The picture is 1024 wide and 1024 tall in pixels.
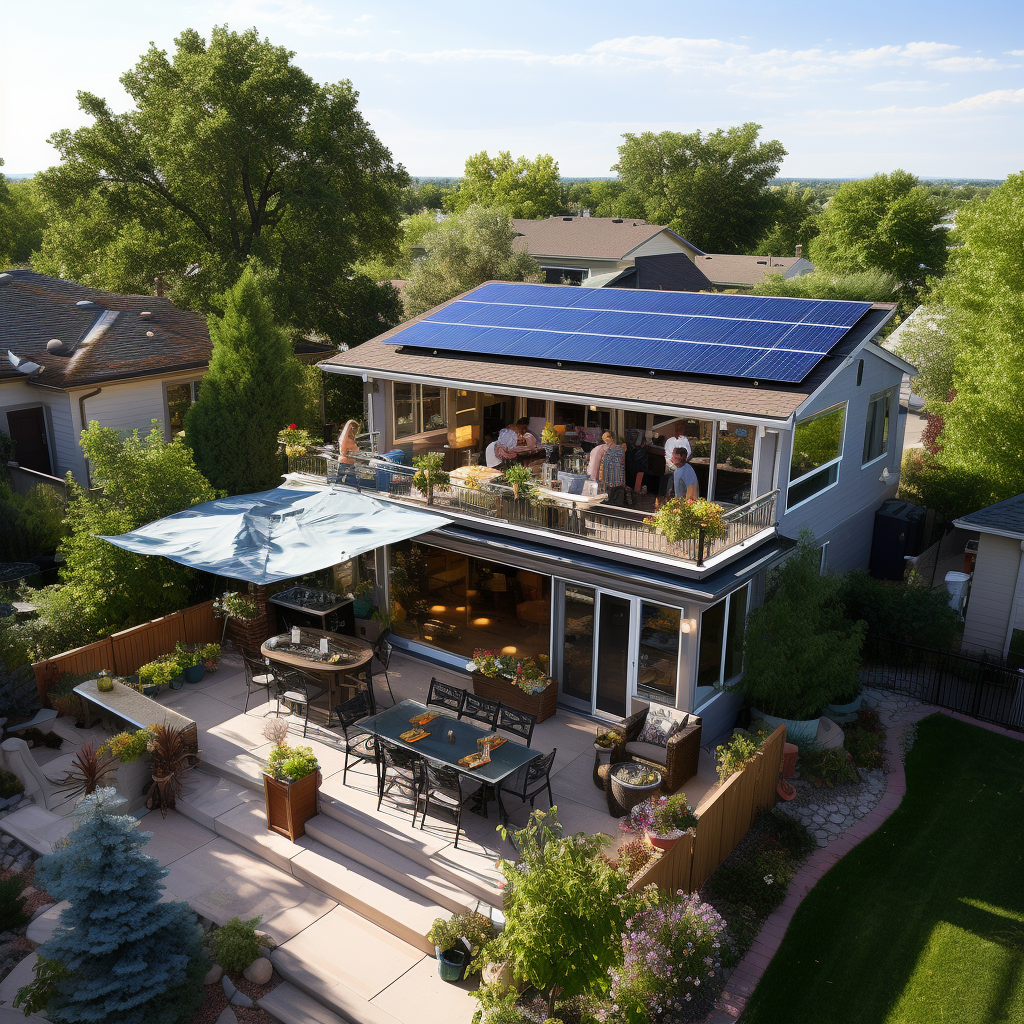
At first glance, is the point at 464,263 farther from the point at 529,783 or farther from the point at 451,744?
the point at 529,783

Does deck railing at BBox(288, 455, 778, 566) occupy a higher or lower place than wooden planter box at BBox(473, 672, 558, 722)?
higher

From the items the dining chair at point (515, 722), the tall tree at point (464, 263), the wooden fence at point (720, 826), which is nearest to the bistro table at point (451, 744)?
the dining chair at point (515, 722)

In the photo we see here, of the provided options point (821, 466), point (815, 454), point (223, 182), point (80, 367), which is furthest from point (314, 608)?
point (223, 182)

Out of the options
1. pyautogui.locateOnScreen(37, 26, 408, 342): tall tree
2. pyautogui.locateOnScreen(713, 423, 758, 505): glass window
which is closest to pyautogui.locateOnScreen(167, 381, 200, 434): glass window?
pyautogui.locateOnScreen(37, 26, 408, 342): tall tree

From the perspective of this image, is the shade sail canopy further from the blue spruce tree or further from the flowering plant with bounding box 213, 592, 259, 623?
the blue spruce tree

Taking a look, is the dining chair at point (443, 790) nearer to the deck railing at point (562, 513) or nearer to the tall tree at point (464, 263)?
the deck railing at point (562, 513)

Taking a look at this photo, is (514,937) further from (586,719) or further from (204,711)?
(204,711)

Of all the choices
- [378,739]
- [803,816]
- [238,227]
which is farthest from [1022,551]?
[238,227]
